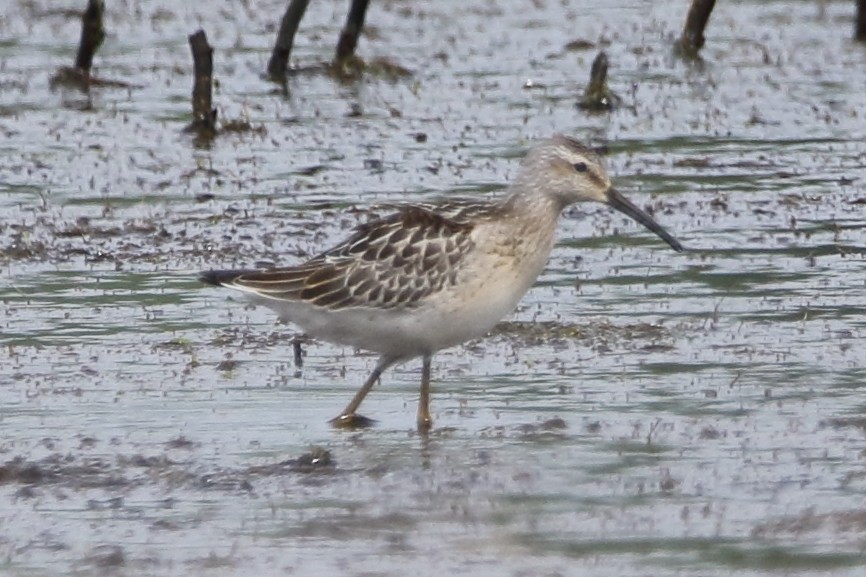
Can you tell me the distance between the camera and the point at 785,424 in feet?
35.2

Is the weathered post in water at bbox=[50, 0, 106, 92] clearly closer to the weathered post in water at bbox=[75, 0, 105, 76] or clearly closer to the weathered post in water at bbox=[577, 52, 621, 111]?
the weathered post in water at bbox=[75, 0, 105, 76]

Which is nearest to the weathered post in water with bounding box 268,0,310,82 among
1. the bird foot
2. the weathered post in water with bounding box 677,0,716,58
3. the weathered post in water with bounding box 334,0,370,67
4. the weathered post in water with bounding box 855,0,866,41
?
the weathered post in water with bounding box 334,0,370,67

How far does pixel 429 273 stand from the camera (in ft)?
35.4

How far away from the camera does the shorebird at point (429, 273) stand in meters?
10.8

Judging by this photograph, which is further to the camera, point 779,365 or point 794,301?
point 794,301

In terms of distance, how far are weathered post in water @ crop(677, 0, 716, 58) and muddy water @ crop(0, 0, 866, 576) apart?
21cm

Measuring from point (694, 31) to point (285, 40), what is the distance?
14.9 ft

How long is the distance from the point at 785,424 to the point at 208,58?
9.01 m

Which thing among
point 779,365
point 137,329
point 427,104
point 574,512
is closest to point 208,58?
point 427,104

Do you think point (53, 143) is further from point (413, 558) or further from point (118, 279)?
point (413, 558)

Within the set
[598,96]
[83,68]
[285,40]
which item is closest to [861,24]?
[598,96]

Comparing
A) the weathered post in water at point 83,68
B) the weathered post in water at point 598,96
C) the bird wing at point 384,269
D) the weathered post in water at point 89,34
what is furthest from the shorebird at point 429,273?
the weathered post in water at point 83,68

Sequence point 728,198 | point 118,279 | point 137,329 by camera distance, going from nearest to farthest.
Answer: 1. point 137,329
2. point 118,279
3. point 728,198

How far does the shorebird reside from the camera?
35.4 feet
